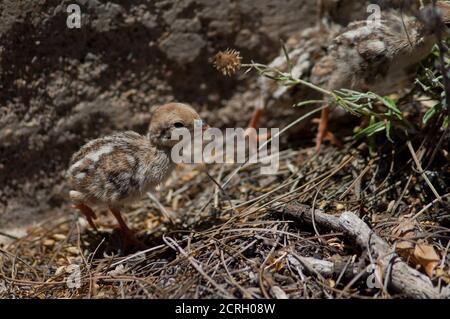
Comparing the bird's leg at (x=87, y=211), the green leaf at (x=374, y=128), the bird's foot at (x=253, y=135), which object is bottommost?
the bird's leg at (x=87, y=211)

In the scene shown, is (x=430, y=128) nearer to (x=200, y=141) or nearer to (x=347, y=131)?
(x=347, y=131)

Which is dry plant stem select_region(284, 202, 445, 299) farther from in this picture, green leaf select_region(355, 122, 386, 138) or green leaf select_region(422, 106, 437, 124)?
green leaf select_region(422, 106, 437, 124)

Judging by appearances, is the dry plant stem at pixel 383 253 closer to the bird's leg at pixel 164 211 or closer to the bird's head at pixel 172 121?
the bird's head at pixel 172 121

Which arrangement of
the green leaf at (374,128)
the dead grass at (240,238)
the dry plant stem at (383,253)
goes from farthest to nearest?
1. the green leaf at (374,128)
2. the dead grass at (240,238)
3. the dry plant stem at (383,253)

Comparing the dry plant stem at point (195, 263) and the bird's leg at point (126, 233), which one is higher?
the dry plant stem at point (195, 263)

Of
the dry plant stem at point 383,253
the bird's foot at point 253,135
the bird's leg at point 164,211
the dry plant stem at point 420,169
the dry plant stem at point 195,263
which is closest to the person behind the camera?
the dry plant stem at point 383,253

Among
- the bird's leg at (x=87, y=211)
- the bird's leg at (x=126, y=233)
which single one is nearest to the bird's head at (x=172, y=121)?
the bird's leg at (x=126, y=233)

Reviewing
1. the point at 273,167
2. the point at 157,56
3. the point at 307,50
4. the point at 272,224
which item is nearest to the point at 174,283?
the point at 272,224

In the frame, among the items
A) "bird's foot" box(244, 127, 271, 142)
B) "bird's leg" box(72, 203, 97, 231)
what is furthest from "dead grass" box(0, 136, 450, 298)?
"bird's foot" box(244, 127, 271, 142)
